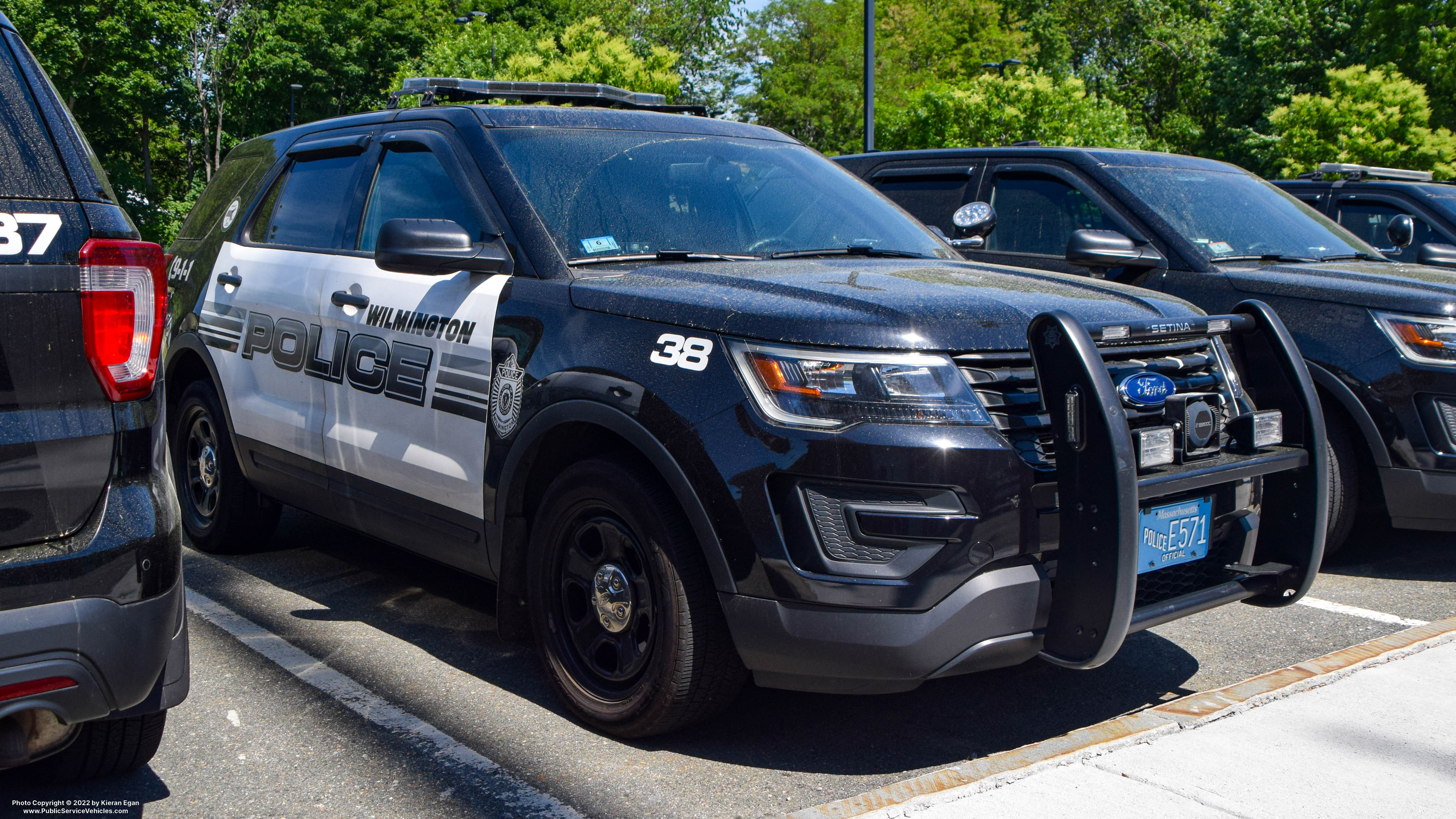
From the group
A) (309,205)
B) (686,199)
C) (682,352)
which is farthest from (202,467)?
(682,352)

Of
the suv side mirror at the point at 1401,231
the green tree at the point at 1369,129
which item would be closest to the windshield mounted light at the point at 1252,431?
the suv side mirror at the point at 1401,231

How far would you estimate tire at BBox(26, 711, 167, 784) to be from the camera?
3059mm

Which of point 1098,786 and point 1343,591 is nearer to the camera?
point 1098,786

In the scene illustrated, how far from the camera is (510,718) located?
3.72m

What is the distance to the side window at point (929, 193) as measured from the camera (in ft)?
22.7

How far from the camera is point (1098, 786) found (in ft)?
10.1

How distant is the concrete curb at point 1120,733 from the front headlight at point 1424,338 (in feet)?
3.95

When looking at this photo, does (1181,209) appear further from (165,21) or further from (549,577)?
(165,21)

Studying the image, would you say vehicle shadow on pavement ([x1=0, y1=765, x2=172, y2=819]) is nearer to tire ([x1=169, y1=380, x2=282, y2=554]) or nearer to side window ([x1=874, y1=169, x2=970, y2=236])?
tire ([x1=169, y1=380, x2=282, y2=554])

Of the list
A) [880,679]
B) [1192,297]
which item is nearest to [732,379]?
[880,679]

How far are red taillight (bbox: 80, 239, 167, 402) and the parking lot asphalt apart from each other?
1218mm

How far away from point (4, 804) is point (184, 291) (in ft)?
9.81

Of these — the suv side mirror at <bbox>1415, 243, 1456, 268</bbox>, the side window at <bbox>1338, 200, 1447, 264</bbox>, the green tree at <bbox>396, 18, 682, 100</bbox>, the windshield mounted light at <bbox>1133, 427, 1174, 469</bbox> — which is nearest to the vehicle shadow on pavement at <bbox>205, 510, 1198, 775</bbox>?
the windshield mounted light at <bbox>1133, 427, 1174, 469</bbox>

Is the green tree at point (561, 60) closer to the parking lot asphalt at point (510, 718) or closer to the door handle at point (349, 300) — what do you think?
the door handle at point (349, 300)
